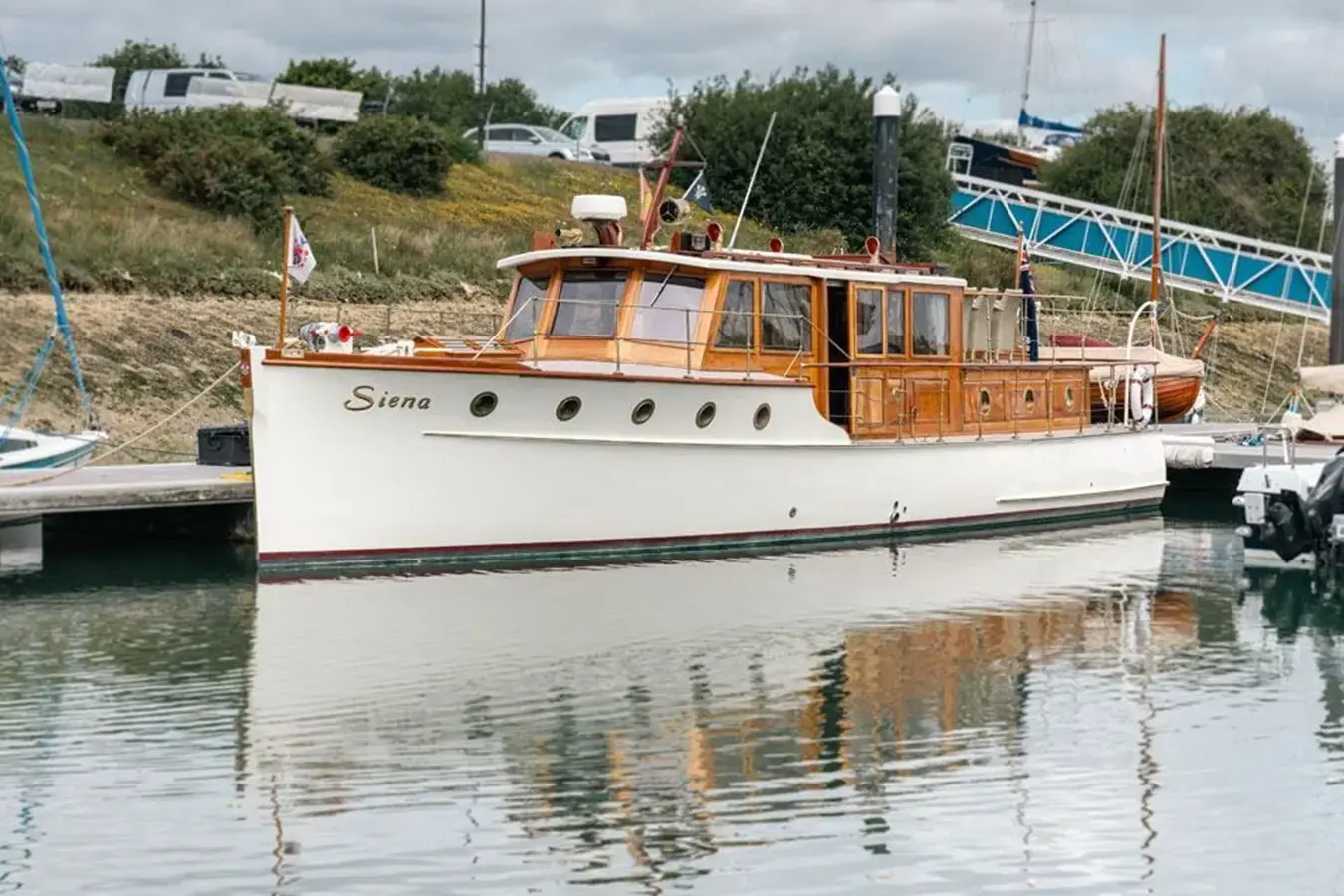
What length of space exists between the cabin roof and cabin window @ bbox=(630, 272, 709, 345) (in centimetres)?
22

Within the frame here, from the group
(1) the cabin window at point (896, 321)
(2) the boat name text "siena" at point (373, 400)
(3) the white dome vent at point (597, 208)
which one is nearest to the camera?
(2) the boat name text "siena" at point (373, 400)

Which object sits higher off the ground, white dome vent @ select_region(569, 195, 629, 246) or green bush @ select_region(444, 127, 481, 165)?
green bush @ select_region(444, 127, 481, 165)

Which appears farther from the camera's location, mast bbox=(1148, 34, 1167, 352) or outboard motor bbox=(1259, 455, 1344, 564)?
mast bbox=(1148, 34, 1167, 352)

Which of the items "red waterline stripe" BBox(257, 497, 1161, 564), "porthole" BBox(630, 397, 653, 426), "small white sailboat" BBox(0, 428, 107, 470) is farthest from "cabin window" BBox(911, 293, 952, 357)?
"small white sailboat" BBox(0, 428, 107, 470)

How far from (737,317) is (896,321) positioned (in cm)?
248

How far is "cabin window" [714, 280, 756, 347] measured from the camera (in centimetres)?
2298

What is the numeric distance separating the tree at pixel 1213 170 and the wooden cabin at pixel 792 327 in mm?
30899

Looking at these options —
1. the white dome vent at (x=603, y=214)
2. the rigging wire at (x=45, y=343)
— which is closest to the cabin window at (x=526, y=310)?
the white dome vent at (x=603, y=214)

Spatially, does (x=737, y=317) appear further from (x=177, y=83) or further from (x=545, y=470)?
(x=177, y=83)

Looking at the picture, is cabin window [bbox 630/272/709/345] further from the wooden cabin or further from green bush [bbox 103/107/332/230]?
green bush [bbox 103/107/332/230]

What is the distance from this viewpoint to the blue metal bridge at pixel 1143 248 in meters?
46.1

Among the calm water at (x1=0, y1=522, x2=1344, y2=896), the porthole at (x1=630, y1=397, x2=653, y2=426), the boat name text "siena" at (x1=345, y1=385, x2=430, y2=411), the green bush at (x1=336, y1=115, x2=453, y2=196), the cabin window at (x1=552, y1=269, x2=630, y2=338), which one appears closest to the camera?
the calm water at (x1=0, y1=522, x2=1344, y2=896)

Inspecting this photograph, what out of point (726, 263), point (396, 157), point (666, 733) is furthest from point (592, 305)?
point (396, 157)

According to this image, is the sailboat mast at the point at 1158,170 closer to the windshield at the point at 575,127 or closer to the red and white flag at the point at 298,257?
the red and white flag at the point at 298,257
